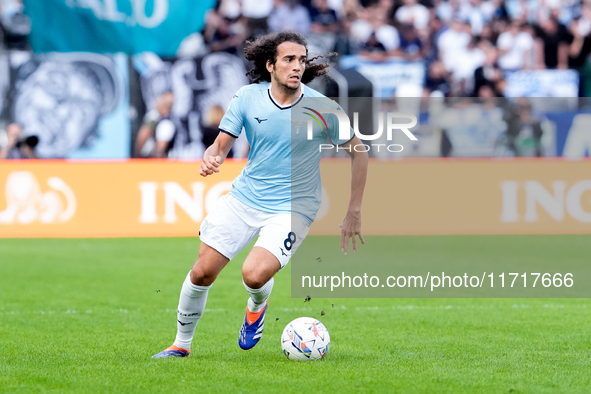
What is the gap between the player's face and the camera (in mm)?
5910

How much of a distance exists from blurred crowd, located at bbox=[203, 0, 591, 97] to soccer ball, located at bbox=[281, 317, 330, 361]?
12585 millimetres

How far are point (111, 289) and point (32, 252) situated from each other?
12.1ft

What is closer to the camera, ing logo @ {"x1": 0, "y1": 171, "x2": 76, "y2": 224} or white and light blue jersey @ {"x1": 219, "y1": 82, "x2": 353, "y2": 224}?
white and light blue jersey @ {"x1": 219, "y1": 82, "x2": 353, "y2": 224}

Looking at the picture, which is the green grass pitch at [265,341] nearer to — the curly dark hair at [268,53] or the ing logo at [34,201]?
the curly dark hair at [268,53]

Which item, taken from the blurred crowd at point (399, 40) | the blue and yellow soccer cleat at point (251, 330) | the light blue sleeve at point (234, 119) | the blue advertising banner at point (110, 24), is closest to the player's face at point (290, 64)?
the light blue sleeve at point (234, 119)

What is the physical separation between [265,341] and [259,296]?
906 millimetres

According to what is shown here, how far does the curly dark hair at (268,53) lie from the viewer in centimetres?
603

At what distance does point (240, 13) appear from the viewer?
1878cm

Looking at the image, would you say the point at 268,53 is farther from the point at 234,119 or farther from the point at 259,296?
the point at 259,296


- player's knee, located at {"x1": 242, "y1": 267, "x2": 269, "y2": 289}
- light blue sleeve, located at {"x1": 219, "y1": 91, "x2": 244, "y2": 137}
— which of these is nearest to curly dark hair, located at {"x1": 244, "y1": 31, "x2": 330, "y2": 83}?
light blue sleeve, located at {"x1": 219, "y1": 91, "x2": 244, "y2": 137}

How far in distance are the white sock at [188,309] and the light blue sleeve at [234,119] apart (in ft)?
3.35

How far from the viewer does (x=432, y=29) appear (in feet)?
62.8

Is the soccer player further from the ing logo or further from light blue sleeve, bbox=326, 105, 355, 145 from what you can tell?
the ing logo

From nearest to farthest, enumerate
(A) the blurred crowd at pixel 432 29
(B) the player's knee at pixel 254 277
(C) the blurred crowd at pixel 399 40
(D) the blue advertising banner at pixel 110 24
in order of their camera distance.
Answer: (B) the player's knee at pixel 254 277, (C) the blurred crowd at pixel 399 40, (D) the blue advertising banner at pixel 110 24, (A) the blurred crowd at pixel 432 29
